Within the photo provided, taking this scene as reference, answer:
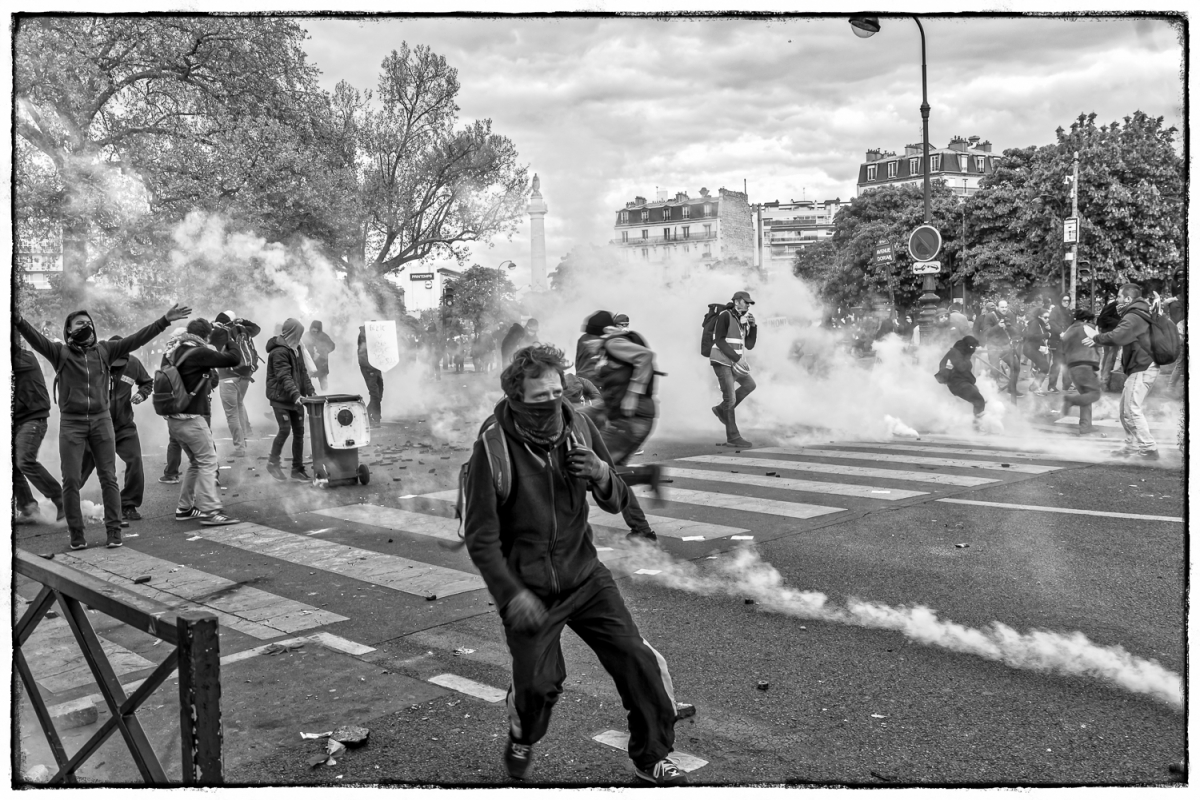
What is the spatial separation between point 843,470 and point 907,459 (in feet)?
3.38

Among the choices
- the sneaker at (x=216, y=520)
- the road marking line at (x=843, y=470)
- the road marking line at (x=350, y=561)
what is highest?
the road marking line at (x=843, y=470)

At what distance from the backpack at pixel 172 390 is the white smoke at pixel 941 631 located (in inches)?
157

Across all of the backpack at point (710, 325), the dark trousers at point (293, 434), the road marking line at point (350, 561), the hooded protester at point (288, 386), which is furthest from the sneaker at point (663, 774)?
the backpack at point (710, 325)

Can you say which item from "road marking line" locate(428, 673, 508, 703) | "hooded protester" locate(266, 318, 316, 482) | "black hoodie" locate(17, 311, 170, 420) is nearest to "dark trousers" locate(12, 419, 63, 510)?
"black hoodie" locate(17, 311, 170, 420)

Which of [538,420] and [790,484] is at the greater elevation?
[538,420]

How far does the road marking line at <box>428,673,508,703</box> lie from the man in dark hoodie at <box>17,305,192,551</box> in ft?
12.1

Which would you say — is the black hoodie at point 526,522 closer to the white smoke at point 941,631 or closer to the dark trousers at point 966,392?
the white smoke at point 941,631

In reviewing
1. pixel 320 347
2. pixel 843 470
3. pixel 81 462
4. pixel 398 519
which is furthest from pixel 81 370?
pixel 320 347

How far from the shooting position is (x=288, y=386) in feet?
32.0

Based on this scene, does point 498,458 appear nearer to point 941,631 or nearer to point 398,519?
point 941,631

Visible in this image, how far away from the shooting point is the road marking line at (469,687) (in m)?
4.02

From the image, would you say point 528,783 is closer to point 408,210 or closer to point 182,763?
point 182,763

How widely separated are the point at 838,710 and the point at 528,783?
4.19 ft
